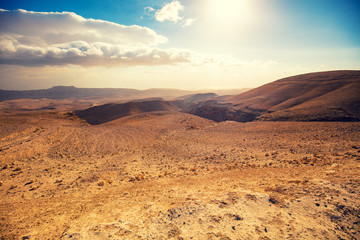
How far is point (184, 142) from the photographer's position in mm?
16656

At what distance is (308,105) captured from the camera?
25.7 meters

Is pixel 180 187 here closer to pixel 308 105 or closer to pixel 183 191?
pixel 183 191

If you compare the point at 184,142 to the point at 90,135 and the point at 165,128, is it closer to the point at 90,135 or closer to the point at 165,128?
the point at 165,128

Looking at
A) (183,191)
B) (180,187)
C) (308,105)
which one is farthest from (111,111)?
(183,191)

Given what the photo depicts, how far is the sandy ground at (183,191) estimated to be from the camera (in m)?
3.99

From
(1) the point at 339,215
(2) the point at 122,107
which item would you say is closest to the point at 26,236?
(1) the point at 339,215

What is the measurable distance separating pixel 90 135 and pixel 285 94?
131 ft

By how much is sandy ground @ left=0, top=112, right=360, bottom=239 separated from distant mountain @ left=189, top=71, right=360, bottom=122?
31.7ft

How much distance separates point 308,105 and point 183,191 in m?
27.7

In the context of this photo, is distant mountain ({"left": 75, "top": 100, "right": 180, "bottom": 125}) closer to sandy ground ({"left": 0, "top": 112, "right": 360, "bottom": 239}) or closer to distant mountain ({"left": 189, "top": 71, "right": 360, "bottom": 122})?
distant mountain ({"left": 189, "top": 71, "right": 360, "bottom": 122})

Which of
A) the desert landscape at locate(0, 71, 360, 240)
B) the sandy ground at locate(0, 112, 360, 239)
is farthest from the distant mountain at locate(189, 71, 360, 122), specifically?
the sandy ground at locate(0, 112, 360, 239)

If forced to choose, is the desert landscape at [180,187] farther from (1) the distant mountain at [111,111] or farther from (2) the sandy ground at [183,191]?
(1) the distant mountain at [111,111]

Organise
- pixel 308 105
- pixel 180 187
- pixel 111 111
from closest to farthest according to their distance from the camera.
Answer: pixel 180 187, pixel 308 105, pixel 111 111

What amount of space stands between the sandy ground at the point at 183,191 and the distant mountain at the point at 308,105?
9672 millimetres
